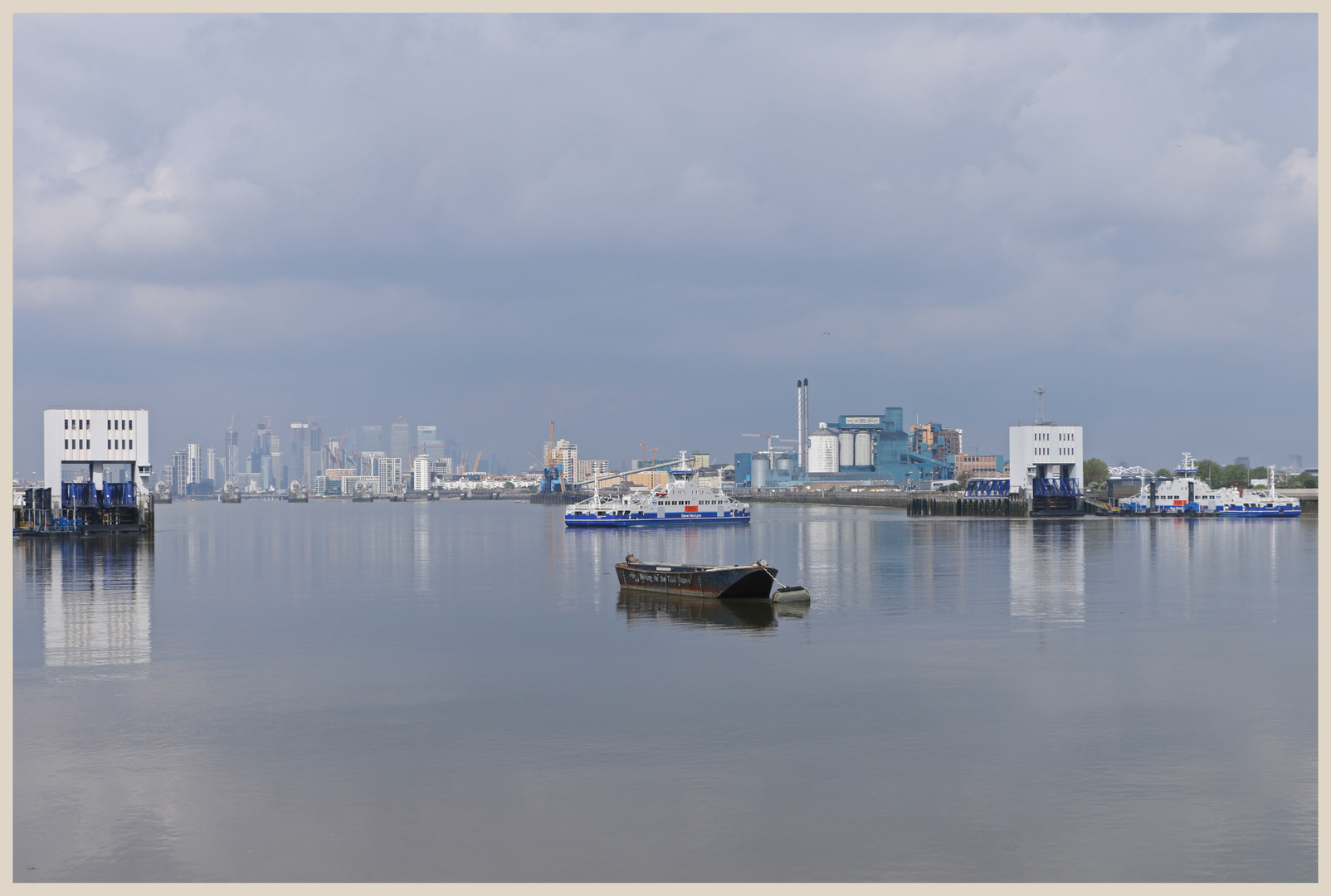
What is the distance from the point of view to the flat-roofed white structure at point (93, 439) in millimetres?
92812

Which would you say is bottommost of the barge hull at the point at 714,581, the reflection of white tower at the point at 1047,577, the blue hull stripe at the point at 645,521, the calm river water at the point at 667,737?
the blue hull stripe at the point at 645,521

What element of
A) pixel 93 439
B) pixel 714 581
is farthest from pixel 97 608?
pixel 93 439

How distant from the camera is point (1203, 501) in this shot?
13450 centimetres

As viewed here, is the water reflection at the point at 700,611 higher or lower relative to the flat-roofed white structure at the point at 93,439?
lower

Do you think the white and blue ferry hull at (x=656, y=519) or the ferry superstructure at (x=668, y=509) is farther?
the ferry superstructure at (x=668, y=509)

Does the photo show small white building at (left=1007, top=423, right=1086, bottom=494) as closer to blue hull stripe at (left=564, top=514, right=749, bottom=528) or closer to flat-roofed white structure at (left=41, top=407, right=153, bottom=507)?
blue hull stripe at (left=564, top=514, right=749, bottom=528)

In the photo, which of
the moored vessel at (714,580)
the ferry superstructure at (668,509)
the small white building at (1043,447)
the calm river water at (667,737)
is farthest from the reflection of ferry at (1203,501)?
the moored vessel at (714,580)

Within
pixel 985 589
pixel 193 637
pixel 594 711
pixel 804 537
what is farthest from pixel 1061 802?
pixel 804 537

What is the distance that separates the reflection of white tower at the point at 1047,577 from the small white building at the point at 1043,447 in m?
41.8

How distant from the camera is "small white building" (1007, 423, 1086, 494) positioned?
139250 millimetres

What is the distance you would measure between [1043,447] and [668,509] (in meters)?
45.8

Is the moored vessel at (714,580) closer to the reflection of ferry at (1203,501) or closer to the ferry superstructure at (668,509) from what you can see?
the ferry superstructure at (668,509)

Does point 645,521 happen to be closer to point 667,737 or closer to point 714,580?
point 714,580

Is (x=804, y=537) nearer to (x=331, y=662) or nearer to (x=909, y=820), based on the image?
(x=331, y=662)
